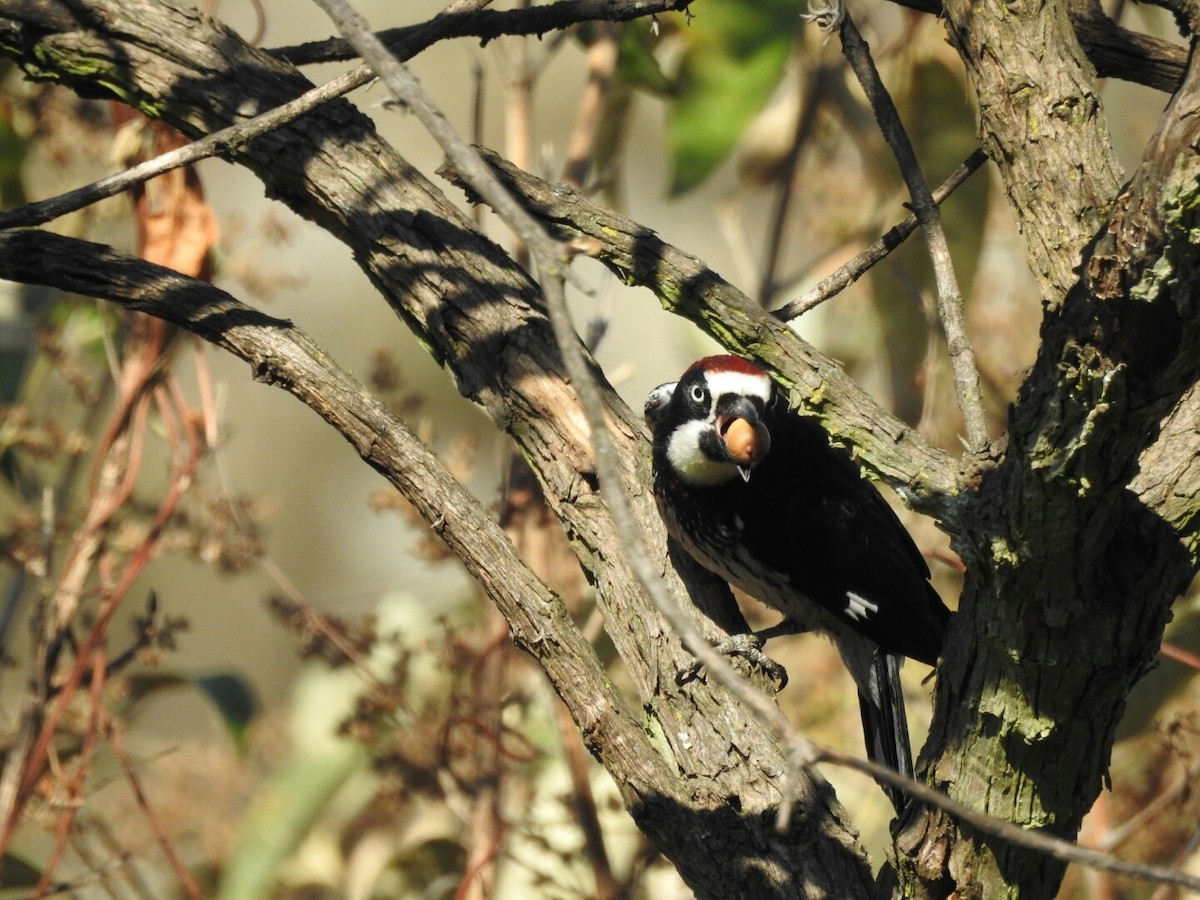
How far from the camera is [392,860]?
335 centimetres

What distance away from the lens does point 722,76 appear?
9.70 feet

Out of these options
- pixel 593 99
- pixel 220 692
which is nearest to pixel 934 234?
pixel 593 99

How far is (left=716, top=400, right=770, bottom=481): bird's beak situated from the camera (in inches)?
87.3

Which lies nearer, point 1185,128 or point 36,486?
point 1185,128

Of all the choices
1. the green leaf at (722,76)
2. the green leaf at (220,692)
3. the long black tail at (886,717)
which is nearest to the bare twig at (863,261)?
the long black tail at (886,717)

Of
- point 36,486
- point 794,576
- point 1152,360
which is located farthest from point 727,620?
point 36,486

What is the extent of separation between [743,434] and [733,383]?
152mm

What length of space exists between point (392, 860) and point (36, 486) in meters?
1.40

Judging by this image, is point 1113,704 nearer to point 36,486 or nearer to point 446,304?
point 446,304

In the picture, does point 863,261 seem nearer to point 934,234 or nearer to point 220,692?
point 934,234

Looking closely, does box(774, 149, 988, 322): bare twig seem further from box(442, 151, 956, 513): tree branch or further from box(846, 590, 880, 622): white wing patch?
box(846, 590, 880, 622): white wing patch

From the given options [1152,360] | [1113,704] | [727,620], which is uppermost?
[727,620]

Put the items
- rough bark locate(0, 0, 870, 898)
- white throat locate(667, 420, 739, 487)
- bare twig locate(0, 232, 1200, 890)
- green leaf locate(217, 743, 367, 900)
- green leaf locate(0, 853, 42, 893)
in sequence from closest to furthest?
1. bare twig locate(0, 232, 1200, 890)
2. rough bark locate(0, 0, 870, 898)
3. white throat locate(667, 420, 739, 487)
4. green leaf locate(0, 853, 42, 893)
5. green leaf locate(217, 743, 367, 900)

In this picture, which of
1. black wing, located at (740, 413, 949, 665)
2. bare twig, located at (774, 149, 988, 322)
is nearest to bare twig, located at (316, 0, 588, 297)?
bare twig, located at (774, 149, 988, 322)
